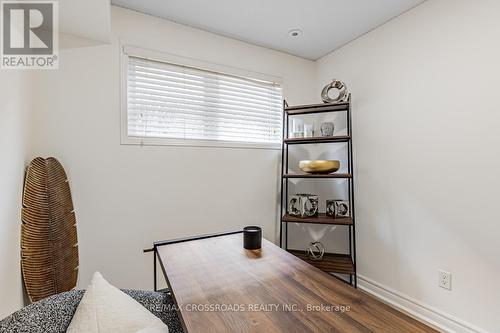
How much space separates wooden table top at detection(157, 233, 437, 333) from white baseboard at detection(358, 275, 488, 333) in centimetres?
136

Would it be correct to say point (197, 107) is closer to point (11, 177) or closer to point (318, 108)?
point (318, 108)

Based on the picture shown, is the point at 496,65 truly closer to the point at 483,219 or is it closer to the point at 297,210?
the point at 483,219

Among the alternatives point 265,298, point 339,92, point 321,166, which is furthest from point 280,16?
point 265,298

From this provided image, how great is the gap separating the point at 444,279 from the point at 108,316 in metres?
2.04

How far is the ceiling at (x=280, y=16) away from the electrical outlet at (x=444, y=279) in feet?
6.49

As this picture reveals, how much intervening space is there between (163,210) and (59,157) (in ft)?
2.62

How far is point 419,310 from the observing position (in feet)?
5.82

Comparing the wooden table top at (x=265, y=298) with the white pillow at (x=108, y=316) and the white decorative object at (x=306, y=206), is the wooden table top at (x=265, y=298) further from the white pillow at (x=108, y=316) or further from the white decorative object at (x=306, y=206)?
the white decorative object at (x=306, y=206)

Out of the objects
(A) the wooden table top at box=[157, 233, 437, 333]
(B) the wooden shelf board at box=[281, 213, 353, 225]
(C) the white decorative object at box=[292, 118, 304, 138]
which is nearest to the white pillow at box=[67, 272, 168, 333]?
(A) the wooden table top at box=[157, 233, 437, 333]

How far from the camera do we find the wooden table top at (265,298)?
0.66 m

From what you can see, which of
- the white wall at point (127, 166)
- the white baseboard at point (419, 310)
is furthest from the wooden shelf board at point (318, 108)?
the white baseboard at point (419, 310)

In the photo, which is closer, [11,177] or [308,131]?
[11,177]

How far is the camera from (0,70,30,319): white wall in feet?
3.70

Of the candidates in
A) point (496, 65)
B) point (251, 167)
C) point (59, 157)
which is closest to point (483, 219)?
point (496, 65)
